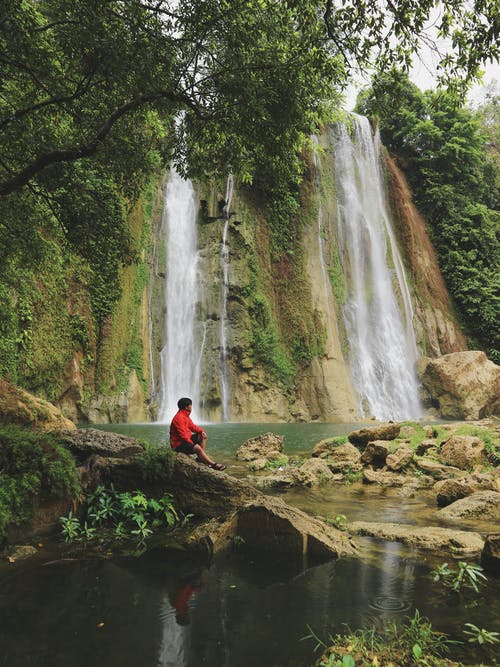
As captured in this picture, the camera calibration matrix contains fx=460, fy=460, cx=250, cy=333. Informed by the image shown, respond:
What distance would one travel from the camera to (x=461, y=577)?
11.7 ft

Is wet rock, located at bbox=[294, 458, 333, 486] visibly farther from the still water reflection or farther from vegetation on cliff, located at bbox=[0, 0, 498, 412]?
vegetation on cliff, located at bbox=[0, 0, 498, 412]

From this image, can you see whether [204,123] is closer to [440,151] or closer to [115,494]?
[115,494]

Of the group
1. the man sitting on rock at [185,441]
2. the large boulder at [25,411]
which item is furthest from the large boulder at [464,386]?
the man sitting on rock at [185,441]

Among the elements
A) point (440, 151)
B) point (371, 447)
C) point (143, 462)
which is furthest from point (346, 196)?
point (143, 462)

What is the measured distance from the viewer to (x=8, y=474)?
186 inches

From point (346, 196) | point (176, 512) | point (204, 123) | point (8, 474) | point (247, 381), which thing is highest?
point (346, 196)

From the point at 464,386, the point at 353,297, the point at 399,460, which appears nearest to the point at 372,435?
the point at 399,460

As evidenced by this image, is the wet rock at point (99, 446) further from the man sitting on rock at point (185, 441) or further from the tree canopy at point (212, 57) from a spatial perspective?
the tree canopy at point (212, 57)

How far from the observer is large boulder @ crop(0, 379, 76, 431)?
8305 millimetres

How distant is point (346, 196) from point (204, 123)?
72.7 feet

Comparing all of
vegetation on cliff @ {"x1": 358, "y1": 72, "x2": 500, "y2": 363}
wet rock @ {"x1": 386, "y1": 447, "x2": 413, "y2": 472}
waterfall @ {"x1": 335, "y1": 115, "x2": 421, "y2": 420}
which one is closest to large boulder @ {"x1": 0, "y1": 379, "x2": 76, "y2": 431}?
wet rock @ {"x1": 386, "y1": 447, "x2": 413, "y2": 472}

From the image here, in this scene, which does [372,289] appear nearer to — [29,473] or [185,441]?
[185,441]

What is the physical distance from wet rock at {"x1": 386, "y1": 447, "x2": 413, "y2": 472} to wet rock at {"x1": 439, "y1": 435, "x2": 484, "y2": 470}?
69 cm

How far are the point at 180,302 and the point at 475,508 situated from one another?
57.8ft
